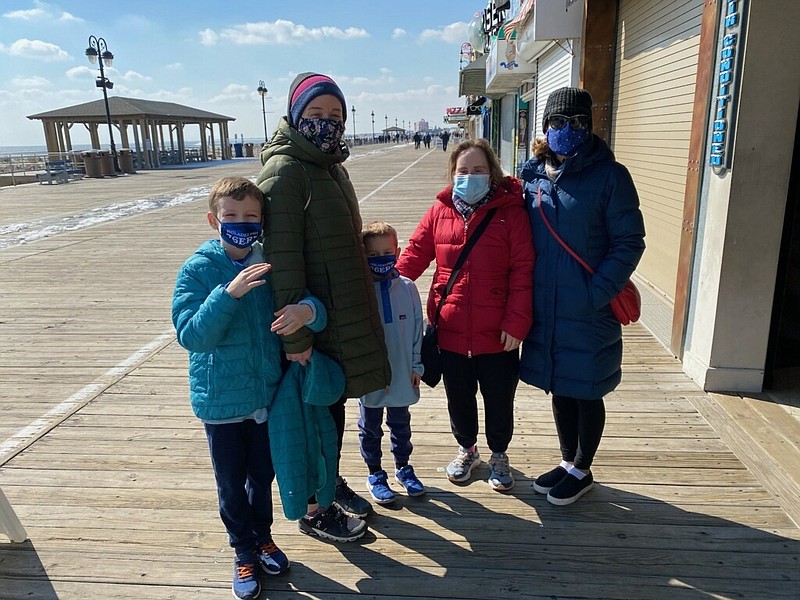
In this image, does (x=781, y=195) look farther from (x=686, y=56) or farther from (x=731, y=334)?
(x=686, y=56)

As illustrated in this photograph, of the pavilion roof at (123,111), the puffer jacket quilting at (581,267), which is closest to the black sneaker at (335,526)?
the puffer jacket quilting at (581,267)

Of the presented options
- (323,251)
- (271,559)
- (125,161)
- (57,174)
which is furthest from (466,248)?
(125,161)

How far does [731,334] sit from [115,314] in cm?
581

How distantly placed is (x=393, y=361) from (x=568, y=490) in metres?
1.08

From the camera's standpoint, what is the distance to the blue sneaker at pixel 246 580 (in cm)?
243

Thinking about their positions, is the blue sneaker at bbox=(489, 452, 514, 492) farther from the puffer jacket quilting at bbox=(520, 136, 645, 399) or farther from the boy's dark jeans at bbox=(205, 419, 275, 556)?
the boy's dark jeans at bbox=(205, 419, 275, 556)

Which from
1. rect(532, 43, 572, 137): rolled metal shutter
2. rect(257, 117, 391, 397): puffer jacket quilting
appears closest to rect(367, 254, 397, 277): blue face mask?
rect(257, 117, 391, 397): puffer jacket quilting

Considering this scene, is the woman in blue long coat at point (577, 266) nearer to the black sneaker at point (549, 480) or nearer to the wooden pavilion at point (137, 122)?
the black sneaker at point (549, 480)

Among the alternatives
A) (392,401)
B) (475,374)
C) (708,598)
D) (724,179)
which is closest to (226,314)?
(392,401)

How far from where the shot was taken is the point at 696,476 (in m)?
3.23

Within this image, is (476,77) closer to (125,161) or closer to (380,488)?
(125,161)

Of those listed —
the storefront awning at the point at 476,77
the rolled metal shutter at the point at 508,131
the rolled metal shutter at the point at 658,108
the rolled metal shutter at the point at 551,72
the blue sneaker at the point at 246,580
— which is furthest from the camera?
the storefront awning at the point at 476,77

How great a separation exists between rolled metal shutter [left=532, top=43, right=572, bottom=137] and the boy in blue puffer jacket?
23.4 feet

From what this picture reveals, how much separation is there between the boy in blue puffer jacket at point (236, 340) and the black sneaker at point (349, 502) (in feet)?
1.77
